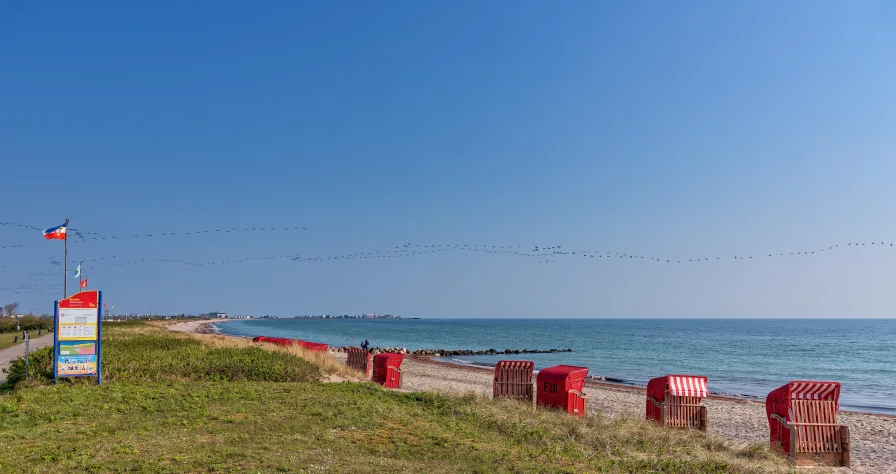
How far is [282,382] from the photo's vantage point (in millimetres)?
18281

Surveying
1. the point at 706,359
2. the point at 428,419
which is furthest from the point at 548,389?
the point at 706,359

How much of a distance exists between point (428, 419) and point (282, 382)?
22.8 feet

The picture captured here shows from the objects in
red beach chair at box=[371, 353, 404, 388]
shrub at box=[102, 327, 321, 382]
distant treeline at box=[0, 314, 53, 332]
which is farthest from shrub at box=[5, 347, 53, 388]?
distant treeline at box=[0, 314, 53, 332]

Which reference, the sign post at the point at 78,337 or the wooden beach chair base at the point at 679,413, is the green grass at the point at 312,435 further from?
the wooden beach chair base at the point at 679,413

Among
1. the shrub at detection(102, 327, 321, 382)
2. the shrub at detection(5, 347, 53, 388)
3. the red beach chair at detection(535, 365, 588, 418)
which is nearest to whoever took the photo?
the red beach chair at detection(535, 365, 588, 418)

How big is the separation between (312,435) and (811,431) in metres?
9.99

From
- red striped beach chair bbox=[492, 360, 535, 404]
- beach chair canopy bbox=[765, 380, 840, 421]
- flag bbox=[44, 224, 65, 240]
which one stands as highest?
flag bbox=[44, 224, 65, 240]

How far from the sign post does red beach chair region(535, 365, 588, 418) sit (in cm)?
1171

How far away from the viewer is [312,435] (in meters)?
10.7

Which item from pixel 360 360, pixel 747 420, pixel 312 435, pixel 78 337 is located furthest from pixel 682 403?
pixel 78 337

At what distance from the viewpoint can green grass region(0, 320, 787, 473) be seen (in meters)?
8.87

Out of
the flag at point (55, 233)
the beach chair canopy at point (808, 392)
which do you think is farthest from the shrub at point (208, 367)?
the flag at point (55, 233)

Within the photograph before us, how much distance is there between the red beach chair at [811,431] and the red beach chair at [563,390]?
4.55 metres

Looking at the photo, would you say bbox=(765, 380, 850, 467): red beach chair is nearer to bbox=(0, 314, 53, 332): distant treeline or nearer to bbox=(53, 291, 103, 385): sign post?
bbox=(53, 291, 103, 385): sign post
